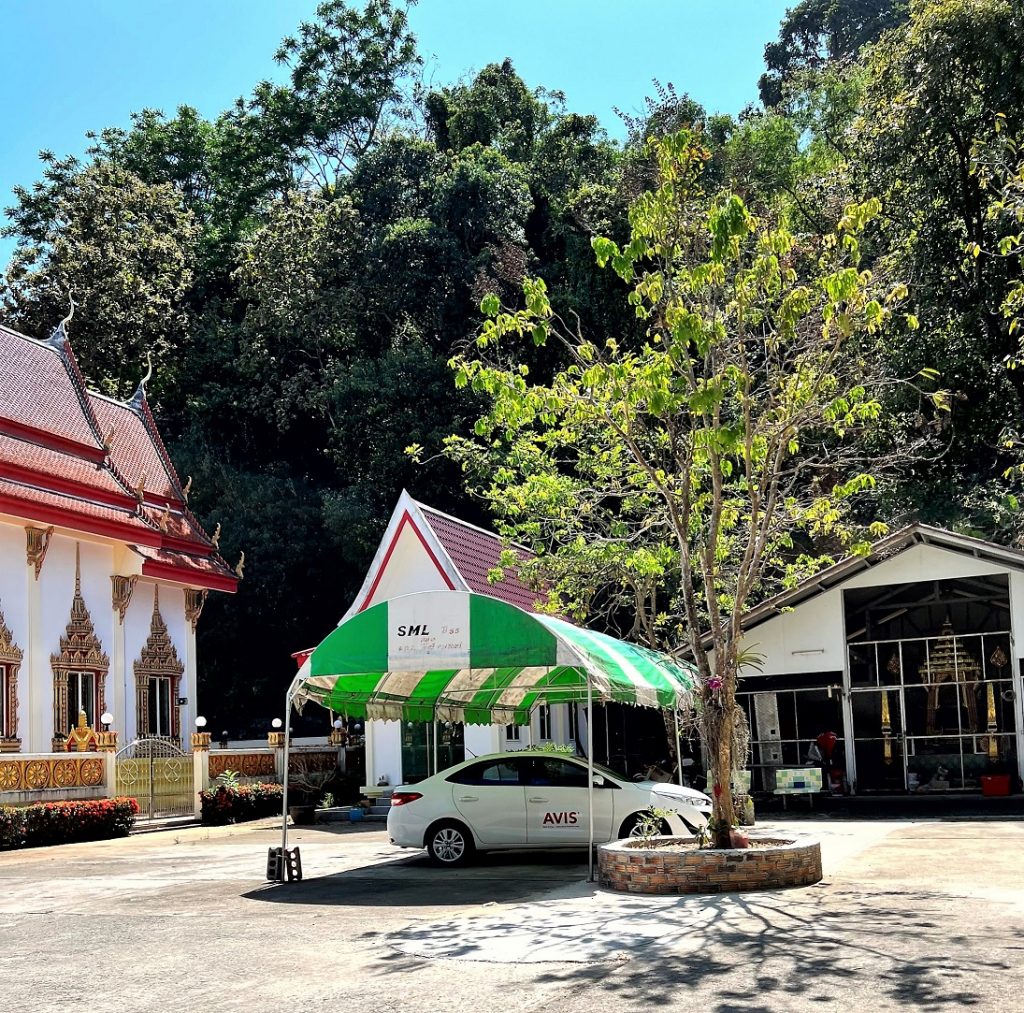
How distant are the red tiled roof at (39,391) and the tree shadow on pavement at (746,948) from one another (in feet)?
64.8

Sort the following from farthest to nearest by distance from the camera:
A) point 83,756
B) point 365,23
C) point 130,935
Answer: point 365,23 < point 83,756 < point 130,935

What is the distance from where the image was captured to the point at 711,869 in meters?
11.9

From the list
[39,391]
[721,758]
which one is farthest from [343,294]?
[721,758]

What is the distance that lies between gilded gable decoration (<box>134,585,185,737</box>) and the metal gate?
2.93 metres

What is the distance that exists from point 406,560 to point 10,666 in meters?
8.05

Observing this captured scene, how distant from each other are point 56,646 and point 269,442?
796 inches

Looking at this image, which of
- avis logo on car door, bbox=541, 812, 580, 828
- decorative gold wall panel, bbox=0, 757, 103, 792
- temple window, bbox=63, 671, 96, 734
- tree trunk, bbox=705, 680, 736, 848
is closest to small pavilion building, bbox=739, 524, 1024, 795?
avis logo on car door, bbox=541, 812, 580, 828

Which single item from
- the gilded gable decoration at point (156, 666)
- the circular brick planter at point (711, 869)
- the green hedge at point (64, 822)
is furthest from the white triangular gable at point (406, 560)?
the circular brick planter at point (711, 869)

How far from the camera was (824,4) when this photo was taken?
6644 centimetres

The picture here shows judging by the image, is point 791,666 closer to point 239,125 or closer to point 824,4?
point 239,125

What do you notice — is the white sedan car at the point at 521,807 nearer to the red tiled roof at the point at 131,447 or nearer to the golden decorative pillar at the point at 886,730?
the golden decorative pillar at the point at 886,730

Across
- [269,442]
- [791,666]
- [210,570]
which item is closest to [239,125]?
[269,442]

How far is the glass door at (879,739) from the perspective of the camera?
82.4 feet

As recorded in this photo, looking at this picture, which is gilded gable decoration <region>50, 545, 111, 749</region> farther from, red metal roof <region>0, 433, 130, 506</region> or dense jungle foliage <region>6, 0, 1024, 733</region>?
dense jungle foliage <region>6, 0, 1024, 733</region>
